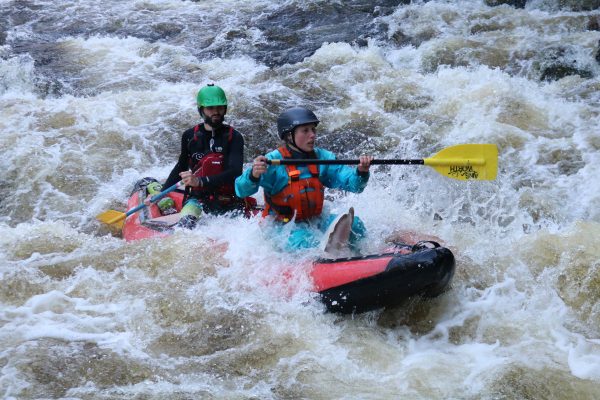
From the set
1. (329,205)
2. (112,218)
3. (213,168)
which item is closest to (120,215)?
(112,218)

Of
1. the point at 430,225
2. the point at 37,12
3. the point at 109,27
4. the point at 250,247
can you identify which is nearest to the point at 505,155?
the point at 430,225

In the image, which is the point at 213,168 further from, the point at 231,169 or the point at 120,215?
the point at 120,215

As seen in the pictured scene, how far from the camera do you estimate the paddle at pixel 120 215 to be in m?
5.89

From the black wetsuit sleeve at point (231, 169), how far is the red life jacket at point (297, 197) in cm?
75

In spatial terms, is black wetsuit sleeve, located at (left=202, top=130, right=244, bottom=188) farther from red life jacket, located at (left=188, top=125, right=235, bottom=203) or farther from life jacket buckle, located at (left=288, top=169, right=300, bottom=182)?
life jacket buckle, located at (left=288, top=169, right=300, bottom=182)

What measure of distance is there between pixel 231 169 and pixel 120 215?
134 centimetres

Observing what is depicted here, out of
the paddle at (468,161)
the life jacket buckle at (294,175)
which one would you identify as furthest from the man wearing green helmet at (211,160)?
the paddle at (468,161)

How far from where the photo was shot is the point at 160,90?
9656 millimetres

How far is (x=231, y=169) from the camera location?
18.4 feet

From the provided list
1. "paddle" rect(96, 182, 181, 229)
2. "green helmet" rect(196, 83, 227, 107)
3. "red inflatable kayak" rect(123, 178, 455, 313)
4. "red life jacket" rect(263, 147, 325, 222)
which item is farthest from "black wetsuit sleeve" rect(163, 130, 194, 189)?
"red inflatable kayak" rect(123, 178, 455, 313)

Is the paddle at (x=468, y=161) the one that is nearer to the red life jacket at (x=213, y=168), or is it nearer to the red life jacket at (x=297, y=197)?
the red life jacket at (x=297, y=197)

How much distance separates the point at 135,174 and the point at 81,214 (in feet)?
3.09

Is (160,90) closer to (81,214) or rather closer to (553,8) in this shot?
(81,214)

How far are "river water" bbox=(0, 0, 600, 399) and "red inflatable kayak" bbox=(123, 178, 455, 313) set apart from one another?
0.14 metres
